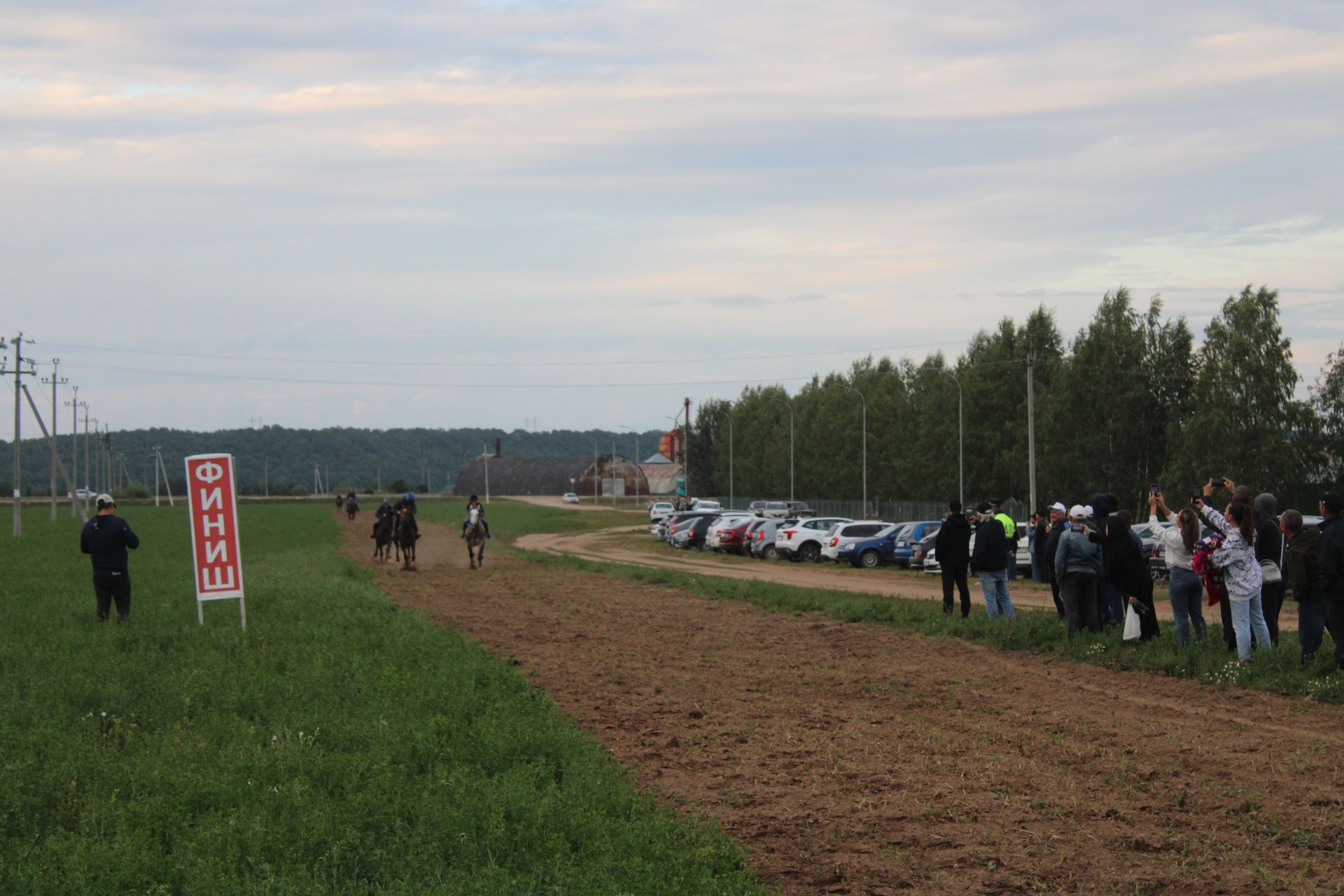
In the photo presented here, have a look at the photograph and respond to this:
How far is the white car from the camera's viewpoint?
39500 millimetres

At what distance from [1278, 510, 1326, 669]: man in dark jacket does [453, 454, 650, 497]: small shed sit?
15110 centimetres

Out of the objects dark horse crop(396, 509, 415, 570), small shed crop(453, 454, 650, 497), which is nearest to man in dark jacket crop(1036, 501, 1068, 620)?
dark horse crop(396, 509, 415, 570)

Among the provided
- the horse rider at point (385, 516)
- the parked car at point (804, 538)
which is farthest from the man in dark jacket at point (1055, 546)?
the parked car at point (804, 538)

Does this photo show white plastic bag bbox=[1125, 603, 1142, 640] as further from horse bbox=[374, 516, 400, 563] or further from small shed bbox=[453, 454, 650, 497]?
small shed bbox=[453, 454, 650, 497]

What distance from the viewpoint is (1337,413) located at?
57.5 m

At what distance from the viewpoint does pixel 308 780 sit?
28.2 feet

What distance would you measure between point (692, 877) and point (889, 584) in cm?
2472

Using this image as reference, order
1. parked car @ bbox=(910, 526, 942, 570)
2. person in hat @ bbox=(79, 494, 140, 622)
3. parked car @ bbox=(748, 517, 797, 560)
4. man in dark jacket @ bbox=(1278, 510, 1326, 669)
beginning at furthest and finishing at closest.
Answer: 1. parked car @ bbox=(748, 517, 797, 560)
2. parked car @ bbox=(910, 526, 942, 570)
3. person in hat @ bbox=(79, 494, 140, 622)
4. man in dark jacket @ bbox=(1278, 510, 1326, 669)

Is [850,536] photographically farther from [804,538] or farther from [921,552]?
[921,552]

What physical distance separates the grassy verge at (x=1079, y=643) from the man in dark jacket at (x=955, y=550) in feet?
1.45

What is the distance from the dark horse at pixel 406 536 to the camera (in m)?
34.4

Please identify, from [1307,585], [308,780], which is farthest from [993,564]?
[308,780]

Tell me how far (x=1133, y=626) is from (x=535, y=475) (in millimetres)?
169630

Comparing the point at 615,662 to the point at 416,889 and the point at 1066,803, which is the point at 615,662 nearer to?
the point at 1066,803
